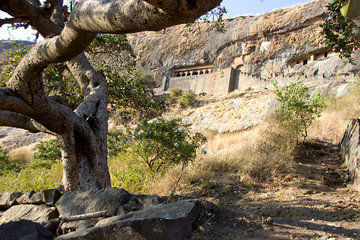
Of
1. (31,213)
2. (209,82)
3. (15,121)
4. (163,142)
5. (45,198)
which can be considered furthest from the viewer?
(209,82)

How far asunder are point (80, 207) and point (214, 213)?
163cm

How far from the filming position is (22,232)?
1.89 meters

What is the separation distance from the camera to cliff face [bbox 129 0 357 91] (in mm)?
24234

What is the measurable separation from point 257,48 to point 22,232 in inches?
1166

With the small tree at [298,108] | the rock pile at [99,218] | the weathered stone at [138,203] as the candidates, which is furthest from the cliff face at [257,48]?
the weathered stone at [138,203]

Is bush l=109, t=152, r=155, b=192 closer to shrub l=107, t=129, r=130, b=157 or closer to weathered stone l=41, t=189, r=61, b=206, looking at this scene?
shrub l=107, t=129, r=130, b=157

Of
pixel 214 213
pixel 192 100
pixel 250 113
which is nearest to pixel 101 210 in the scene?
pixel 214 213

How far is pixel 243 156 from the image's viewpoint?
705cm

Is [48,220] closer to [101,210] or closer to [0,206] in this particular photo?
[101,210]

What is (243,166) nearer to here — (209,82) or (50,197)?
(50,197)

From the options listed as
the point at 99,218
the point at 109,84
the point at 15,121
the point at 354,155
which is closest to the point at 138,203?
the point at 99,218

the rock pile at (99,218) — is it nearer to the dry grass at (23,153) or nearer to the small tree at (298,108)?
the small tree at (298,108)

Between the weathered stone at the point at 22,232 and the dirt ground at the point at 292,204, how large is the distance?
4.28 feet

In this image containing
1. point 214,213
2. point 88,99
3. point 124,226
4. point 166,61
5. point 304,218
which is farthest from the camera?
point 166,61
